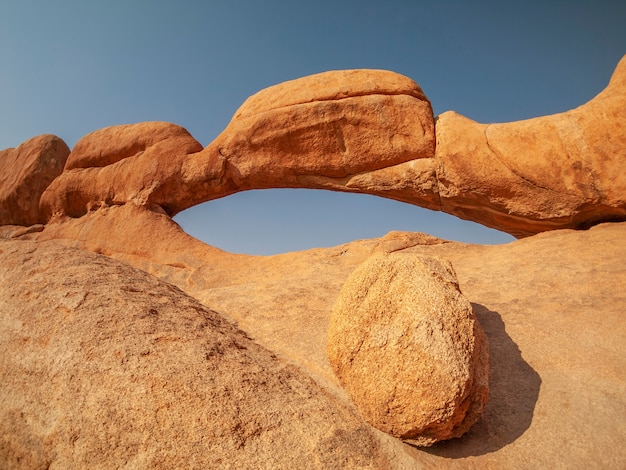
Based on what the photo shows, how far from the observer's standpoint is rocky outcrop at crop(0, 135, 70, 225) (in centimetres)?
997

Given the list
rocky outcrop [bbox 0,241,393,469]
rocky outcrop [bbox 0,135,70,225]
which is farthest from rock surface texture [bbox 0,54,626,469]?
rocky outcrop [bbox 0,135,70,225]

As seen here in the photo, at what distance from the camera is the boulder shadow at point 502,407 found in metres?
2.91

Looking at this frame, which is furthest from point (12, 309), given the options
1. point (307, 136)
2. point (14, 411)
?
point (307, 136)

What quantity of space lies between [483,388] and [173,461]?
197 centimetres

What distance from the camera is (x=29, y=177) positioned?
10.0m

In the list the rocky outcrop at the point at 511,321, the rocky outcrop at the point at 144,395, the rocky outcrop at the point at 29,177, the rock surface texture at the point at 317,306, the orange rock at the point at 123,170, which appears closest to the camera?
the rocky outcrop at the point at 144,395

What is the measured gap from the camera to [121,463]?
254 centimetres

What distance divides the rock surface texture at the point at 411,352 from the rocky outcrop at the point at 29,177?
359 inches

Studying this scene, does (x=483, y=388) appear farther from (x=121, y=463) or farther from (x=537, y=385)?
(x=121, y=463)

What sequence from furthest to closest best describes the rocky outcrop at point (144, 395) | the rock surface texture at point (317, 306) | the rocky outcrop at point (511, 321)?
the rocky outcrop at point (511, 321)
the rock surface texture at point (317, 306)
the rocky outcrop at point (144, 395)

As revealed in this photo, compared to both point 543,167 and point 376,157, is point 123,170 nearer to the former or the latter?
point 376,157

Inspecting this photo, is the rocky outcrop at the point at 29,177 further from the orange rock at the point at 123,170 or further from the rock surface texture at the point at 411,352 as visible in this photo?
the rock surface texture at the point at 411,352

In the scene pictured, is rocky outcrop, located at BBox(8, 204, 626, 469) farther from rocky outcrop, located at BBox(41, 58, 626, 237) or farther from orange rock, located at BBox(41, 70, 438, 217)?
orange rock, located at BBox(41, 70, 438, 217)

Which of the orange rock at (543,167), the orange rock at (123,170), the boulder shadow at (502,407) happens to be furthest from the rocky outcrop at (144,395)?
the orange rock at (123,170)
